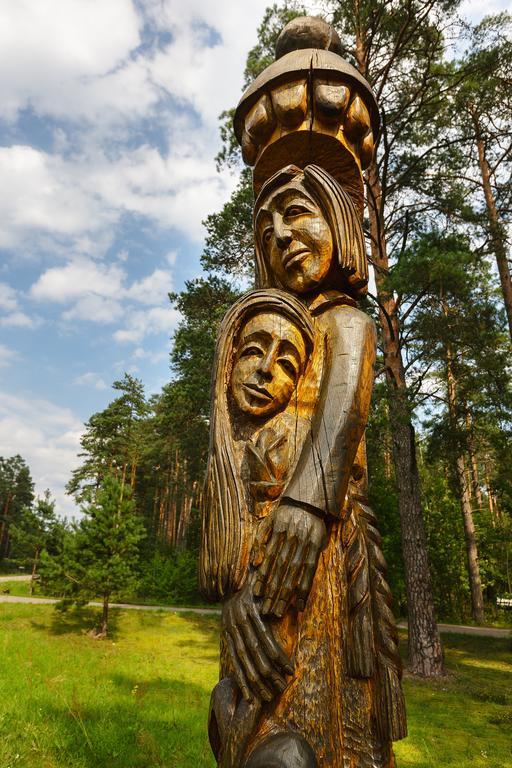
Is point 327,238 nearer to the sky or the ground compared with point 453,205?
nearer to the ground

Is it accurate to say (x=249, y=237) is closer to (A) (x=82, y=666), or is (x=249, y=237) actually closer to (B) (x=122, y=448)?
(A) (x=82, y=666)

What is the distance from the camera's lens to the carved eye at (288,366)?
2.16 metres

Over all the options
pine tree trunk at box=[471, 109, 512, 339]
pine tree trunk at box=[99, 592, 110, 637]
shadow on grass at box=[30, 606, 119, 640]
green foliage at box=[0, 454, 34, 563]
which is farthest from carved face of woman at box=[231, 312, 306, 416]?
green foliage at box=[0, 454, 34, 563]

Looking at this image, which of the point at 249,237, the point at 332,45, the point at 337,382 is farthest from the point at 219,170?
the point at 337,382

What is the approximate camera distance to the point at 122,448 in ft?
97.7

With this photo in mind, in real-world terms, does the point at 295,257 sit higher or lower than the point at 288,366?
higher

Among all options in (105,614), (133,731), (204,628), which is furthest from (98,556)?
(133,731)

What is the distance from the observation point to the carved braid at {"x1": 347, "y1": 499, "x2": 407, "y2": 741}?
1.82 meters

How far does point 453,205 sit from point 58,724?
11.1 m

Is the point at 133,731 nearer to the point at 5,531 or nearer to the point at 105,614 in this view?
the point at 105,614

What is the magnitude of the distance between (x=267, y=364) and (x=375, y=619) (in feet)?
3.80

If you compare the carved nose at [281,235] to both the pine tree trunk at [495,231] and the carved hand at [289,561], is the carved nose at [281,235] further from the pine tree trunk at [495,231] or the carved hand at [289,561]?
the pine tree trunk at [495,231]

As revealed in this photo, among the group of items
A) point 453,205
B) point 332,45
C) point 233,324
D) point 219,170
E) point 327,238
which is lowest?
point 233,324

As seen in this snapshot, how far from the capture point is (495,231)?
415 inches
